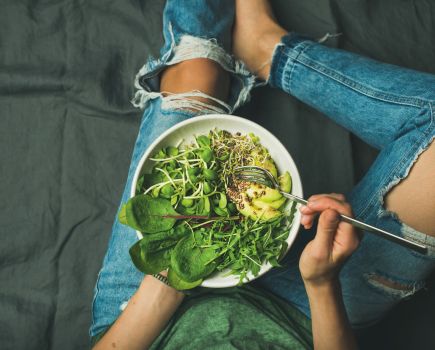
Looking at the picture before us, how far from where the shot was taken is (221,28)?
3.23ft

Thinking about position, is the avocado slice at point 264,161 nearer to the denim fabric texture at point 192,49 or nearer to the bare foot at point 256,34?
the denim fabric texture at point 192,49

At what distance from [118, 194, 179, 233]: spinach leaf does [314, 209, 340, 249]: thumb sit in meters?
0.21

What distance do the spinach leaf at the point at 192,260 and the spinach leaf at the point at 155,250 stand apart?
0.02 meters

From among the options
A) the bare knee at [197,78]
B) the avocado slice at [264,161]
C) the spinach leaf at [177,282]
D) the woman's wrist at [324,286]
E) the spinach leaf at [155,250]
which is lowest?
the spinach leaf at [177,282]

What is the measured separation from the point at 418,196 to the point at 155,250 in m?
0.43

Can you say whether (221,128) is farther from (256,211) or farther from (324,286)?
(324,286)

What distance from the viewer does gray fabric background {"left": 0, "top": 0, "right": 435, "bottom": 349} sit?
89 centimetres

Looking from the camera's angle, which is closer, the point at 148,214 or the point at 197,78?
the point at 148,214

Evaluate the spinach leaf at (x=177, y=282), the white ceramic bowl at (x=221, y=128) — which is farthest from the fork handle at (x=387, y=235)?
the spinach leaf at (x=177, y=282)

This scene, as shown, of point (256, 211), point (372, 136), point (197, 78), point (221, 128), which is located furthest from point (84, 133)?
point (372, 136)

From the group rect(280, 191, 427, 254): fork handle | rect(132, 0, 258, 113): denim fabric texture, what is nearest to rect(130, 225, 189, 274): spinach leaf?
rect(280, 191, 427, 254): fork handle

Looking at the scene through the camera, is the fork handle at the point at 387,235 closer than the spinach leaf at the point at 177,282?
Yes

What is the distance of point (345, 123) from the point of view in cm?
87

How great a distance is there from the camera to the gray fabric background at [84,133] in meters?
0.89
